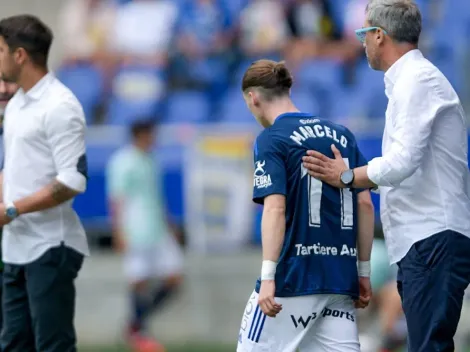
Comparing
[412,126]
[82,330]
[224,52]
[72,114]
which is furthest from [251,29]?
[412,126]

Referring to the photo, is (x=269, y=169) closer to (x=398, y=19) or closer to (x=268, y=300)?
(x=268, y=300)

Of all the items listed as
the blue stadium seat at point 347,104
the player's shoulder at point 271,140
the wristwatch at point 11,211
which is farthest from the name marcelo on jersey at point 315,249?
the blue stadium seat at point 347,104

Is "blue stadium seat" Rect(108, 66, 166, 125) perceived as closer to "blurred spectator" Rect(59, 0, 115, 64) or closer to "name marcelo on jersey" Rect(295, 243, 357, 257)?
"blurred spectator" Rect(59, 0, 115, 64)

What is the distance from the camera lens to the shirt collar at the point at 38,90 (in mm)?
6059

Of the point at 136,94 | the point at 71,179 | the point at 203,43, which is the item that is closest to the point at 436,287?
the point at 71,179

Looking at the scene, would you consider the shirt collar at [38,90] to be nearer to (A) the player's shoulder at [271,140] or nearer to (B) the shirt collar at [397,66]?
(A) the player's shoulder at [271,140]

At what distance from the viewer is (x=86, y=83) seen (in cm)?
1454

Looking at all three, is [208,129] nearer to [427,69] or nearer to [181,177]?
[181,177]

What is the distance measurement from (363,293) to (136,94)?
8.88 m

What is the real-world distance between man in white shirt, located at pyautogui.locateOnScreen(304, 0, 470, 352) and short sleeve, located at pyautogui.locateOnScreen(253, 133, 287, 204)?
14cm

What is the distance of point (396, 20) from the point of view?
→ 522cm

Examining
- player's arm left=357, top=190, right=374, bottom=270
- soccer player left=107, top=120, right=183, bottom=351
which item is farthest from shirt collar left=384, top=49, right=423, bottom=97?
soccer player left=107, top=120, right=183, bottom=351

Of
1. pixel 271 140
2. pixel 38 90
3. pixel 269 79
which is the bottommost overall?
pixel 271 140

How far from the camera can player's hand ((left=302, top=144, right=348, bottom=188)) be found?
5.26 meters
